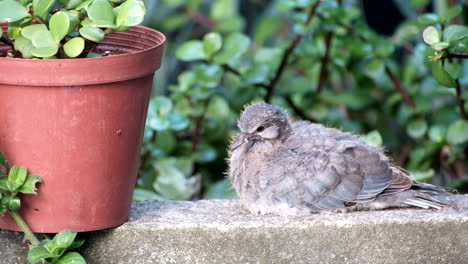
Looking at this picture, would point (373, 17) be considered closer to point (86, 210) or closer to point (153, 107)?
point (153, 107)

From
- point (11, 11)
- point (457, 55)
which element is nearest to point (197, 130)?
point (457, 55)

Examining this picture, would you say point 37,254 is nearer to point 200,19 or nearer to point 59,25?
point 59,25

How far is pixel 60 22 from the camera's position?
2568mm

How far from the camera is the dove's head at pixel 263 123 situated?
10.8ft

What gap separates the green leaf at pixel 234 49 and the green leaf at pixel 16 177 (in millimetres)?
1845

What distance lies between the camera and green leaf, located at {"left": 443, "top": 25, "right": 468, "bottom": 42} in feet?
10.2

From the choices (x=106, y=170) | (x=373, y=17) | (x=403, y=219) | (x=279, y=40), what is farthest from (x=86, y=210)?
(x=373, y=17)

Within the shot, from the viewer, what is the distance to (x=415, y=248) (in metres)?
2.97

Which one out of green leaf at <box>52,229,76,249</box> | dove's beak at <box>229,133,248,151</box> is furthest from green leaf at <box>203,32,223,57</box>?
green leaf at <box>52,229,76,249</box>

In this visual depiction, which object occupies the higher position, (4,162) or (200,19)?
(4,162)

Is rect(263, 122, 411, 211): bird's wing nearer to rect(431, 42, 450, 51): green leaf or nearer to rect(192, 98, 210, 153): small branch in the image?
rect(431, 42, 450, 51): green leaf

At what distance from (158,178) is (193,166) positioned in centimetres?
70

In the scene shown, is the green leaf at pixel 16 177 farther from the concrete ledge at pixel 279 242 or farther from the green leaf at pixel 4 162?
the concrete ledge at pixel 279 242

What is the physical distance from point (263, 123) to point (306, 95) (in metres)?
1.77
